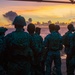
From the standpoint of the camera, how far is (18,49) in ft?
23.4

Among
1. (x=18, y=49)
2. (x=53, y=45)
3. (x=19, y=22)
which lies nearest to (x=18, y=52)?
(x=18, y=49)

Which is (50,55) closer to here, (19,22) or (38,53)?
(38,53)

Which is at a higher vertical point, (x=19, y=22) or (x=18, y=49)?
(x=19, y=22)

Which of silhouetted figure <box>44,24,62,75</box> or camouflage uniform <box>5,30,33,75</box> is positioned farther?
silhouetted figure <box>44,24,62,75</box>

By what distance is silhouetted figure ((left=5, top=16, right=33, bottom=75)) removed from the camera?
7.09 metres

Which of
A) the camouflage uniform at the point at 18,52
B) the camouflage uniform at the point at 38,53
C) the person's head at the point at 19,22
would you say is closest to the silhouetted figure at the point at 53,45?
the camouflage uniform at the point at 38,53

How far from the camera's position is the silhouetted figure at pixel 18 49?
23.2 ft

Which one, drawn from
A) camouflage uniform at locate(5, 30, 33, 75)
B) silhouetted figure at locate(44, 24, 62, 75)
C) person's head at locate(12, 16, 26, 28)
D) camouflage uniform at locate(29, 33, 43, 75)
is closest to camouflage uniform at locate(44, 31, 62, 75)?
silhouetted figure at locate(44, 24, 62, 75)

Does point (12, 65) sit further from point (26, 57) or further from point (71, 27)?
point (71, 27)

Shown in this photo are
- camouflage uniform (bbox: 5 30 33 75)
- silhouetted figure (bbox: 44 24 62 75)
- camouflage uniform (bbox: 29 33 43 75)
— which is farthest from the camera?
silhouetted figure (bbox: 44 24 62 75)

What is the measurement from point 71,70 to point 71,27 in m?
2.03

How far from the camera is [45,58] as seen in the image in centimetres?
1114

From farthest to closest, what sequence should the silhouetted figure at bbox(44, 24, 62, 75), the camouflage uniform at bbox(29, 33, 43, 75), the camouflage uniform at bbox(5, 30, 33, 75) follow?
the silhouetted figure at bbox(44, 24, 62, 75) < the camouflage uniform at bbox(29, 33, 43, 75) < the camouflage uniform at bbox(5, 30, 33, 75)

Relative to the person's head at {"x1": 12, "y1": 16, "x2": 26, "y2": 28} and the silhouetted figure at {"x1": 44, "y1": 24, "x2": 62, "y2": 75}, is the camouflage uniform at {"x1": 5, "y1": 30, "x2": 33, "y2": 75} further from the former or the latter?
the silhouetted figure at {"x1": 44, "y1": 24, "x2": 62, "y2": 75}
